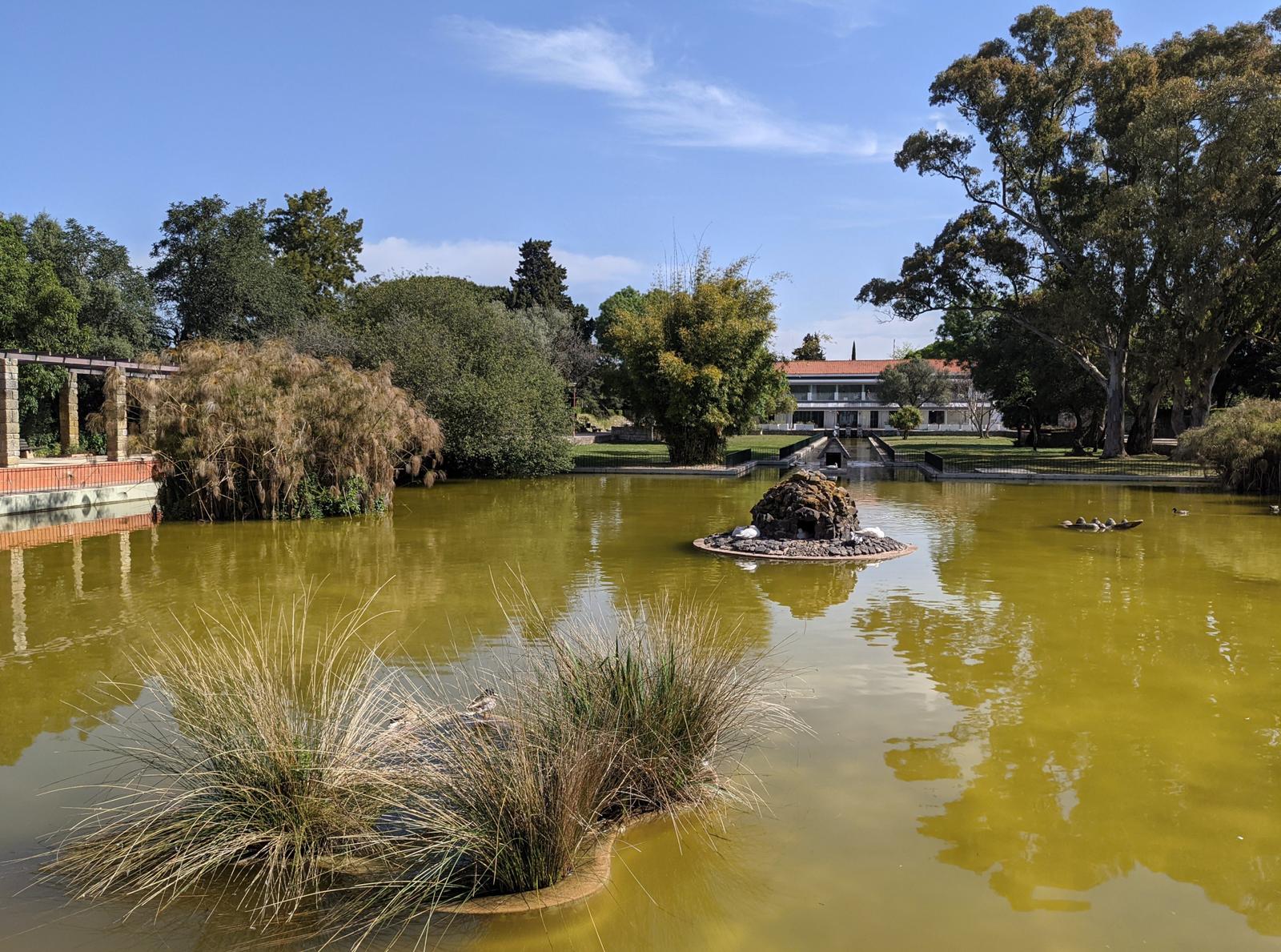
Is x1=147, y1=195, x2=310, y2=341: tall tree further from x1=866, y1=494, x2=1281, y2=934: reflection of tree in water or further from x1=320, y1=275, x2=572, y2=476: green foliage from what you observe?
x1=866, y1=494, x2=1281, y2=934: reflection of tree in water

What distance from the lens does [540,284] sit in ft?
206

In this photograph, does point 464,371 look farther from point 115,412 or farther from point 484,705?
point 484,705

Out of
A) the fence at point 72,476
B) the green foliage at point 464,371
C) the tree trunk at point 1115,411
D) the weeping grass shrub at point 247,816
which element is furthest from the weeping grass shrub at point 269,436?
the tree trunk at point 1115,411

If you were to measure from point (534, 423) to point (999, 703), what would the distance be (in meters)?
23.3

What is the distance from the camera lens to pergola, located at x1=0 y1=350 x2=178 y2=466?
2388cm

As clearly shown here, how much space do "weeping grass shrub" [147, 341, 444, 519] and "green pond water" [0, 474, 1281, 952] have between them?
309 centimetres

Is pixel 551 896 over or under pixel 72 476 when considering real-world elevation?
under

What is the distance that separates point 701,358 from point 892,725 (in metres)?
26.9

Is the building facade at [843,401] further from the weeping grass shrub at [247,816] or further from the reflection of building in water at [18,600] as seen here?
the weeping grass shrub at [247,816]

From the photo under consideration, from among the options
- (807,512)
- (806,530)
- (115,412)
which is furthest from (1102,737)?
(115,412)

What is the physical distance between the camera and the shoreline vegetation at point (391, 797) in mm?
4047

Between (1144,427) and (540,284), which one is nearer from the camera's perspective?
(1144,427)

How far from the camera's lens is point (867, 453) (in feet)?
161

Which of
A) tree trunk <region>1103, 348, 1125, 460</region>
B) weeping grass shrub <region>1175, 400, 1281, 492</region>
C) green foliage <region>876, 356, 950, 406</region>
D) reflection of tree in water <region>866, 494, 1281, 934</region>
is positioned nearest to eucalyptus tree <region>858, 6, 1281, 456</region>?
tree trunk <region>1103, 348, 1125, 460</region>
